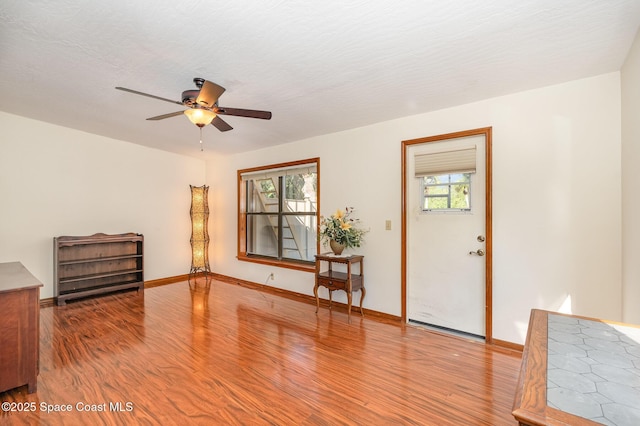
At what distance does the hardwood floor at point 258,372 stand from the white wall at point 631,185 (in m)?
1.02

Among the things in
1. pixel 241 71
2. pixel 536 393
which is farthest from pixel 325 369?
pixel 241 71

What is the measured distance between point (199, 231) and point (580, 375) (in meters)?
5.92

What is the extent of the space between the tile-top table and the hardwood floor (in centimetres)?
93

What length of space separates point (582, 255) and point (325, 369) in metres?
2.40

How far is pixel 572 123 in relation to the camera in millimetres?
2545

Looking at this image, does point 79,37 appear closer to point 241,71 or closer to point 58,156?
point 241,71

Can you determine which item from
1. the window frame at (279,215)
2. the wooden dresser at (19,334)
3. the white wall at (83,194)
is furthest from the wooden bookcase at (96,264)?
the wooden dresser at (19,334)

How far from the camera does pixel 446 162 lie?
3213 mm

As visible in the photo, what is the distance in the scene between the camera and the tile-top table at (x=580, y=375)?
30.5 inches

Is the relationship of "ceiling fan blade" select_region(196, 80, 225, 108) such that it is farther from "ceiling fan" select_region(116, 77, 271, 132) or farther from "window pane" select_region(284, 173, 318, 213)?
"window pane" select_region(284, 173, 318, 213)

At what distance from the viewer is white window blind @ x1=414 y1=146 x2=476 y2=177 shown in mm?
3072

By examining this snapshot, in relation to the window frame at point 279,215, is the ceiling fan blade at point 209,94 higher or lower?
higher

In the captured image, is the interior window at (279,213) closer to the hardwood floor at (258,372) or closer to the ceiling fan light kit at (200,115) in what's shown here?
the hardwood floor at (258,372)

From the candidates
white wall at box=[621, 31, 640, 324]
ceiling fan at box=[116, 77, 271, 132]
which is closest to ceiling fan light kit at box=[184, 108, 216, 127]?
ceiling fan at box=[116, 77, 271, 132]
